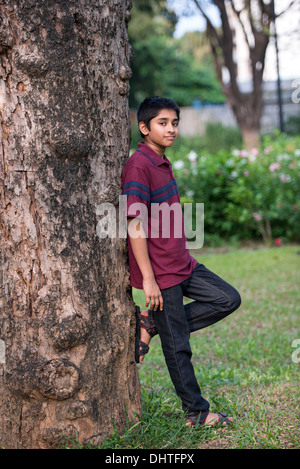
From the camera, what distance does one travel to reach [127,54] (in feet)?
9.44

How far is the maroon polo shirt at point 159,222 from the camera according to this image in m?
2.79

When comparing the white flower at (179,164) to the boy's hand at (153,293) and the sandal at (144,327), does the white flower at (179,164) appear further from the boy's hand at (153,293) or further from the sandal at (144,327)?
the boy's hand at (153,293)

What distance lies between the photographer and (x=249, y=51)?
Result: 14922mm

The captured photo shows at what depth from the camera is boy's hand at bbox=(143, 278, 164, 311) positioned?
275 cm

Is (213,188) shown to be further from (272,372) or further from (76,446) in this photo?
(76,446)

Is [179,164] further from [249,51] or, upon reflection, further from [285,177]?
[249,51]

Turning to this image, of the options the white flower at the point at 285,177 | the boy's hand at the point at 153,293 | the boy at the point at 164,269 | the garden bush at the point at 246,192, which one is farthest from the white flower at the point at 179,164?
the boy's hand at the point at 153,293

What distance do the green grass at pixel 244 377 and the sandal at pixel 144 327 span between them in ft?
1.17

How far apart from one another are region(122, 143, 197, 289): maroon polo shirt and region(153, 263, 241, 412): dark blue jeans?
11 cm

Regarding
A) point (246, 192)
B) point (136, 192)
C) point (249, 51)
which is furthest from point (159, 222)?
point (249, 51)

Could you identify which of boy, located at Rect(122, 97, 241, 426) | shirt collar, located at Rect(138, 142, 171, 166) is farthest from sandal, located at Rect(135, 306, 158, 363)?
shirt collar, located at Rect(138, 142, 171, 166)

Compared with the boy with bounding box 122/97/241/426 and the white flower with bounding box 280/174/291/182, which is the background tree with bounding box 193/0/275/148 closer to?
the white flower with bounding box 280/174/291/182

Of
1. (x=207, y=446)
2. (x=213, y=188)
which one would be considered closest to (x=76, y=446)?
(x=207, y=446)

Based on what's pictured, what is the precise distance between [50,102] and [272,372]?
2.58m
